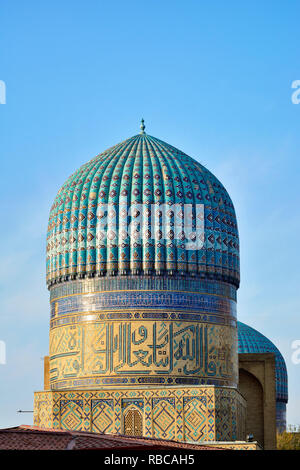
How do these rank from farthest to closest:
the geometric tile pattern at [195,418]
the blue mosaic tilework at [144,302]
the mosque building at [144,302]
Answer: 1. the blue mosaic tilework at [144,302]
2. the mosque building at [144,302]
3. the geometric tile pattern at [195,418]

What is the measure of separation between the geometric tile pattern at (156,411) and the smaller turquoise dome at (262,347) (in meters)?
9.92

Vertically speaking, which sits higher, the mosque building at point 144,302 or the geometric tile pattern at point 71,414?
the mosque building at point 144,302

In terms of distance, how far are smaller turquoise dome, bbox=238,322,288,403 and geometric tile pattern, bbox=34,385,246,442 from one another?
9.92 m

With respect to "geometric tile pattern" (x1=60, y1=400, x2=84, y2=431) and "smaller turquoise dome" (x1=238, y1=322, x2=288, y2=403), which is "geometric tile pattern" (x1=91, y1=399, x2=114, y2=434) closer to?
"geometric tile pattern" (x1=60, y1=400, x2=84, y2=431)

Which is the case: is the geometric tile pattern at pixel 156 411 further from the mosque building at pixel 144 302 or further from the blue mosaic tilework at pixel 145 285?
the blue mosaic tilework at pixel 145 285

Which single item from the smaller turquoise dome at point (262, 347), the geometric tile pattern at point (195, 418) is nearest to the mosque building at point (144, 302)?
the geometric tile pattern at point (195, 418)

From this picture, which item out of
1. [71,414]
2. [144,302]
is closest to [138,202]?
[144,302]

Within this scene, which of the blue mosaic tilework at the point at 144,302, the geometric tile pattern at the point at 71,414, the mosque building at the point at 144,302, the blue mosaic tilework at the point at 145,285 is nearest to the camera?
the mosque building at the point at 144,302

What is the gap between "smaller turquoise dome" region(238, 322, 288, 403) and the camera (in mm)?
27984

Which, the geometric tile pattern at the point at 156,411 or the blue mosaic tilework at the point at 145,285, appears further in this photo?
the blue mosaic tilework at the point at 145,285

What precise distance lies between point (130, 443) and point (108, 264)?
40.7 feet

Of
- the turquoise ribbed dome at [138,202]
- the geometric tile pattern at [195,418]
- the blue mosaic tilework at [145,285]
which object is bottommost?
the geometric tile pattern at [195,418]

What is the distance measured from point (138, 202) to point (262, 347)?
36.8 feet

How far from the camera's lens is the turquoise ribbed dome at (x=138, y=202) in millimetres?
18328
